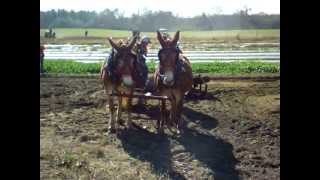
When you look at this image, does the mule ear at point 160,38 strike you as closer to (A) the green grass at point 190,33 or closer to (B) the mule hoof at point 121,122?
(B) the mule hoof at point 121,122

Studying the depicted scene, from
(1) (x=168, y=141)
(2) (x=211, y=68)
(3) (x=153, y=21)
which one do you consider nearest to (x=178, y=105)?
(1) (x=168, y=141)

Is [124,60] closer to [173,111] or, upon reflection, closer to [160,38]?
[160,38]

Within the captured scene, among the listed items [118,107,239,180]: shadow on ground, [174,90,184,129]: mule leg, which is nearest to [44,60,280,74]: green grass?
[174,90,184,129]: mule leg

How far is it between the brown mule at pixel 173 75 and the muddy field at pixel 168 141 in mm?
438

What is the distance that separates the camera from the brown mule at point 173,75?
237 inches

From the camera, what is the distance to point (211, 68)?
1274 centimetres

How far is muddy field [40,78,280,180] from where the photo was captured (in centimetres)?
532

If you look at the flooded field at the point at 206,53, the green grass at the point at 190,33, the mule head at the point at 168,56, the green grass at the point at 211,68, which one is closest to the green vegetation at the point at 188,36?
the green grass at the point at 190,33

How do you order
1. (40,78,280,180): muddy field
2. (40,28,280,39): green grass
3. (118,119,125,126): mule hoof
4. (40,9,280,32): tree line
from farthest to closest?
(40,28,280,39): green grass, (40,9,280,32): tree line, (118,119,125,126): mule hoof, (40,78,280,180): muddy field

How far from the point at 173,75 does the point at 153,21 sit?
31.6 ft

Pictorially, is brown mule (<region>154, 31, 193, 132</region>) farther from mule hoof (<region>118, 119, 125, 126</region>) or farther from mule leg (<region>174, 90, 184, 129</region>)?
mule hoof (<region>118, 119, 125, 126</region>)

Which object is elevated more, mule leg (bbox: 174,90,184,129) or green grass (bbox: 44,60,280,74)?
green grass (bbox: 44,60,280,74)

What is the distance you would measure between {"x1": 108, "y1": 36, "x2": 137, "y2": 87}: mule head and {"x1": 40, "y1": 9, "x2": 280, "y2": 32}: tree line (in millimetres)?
6760
